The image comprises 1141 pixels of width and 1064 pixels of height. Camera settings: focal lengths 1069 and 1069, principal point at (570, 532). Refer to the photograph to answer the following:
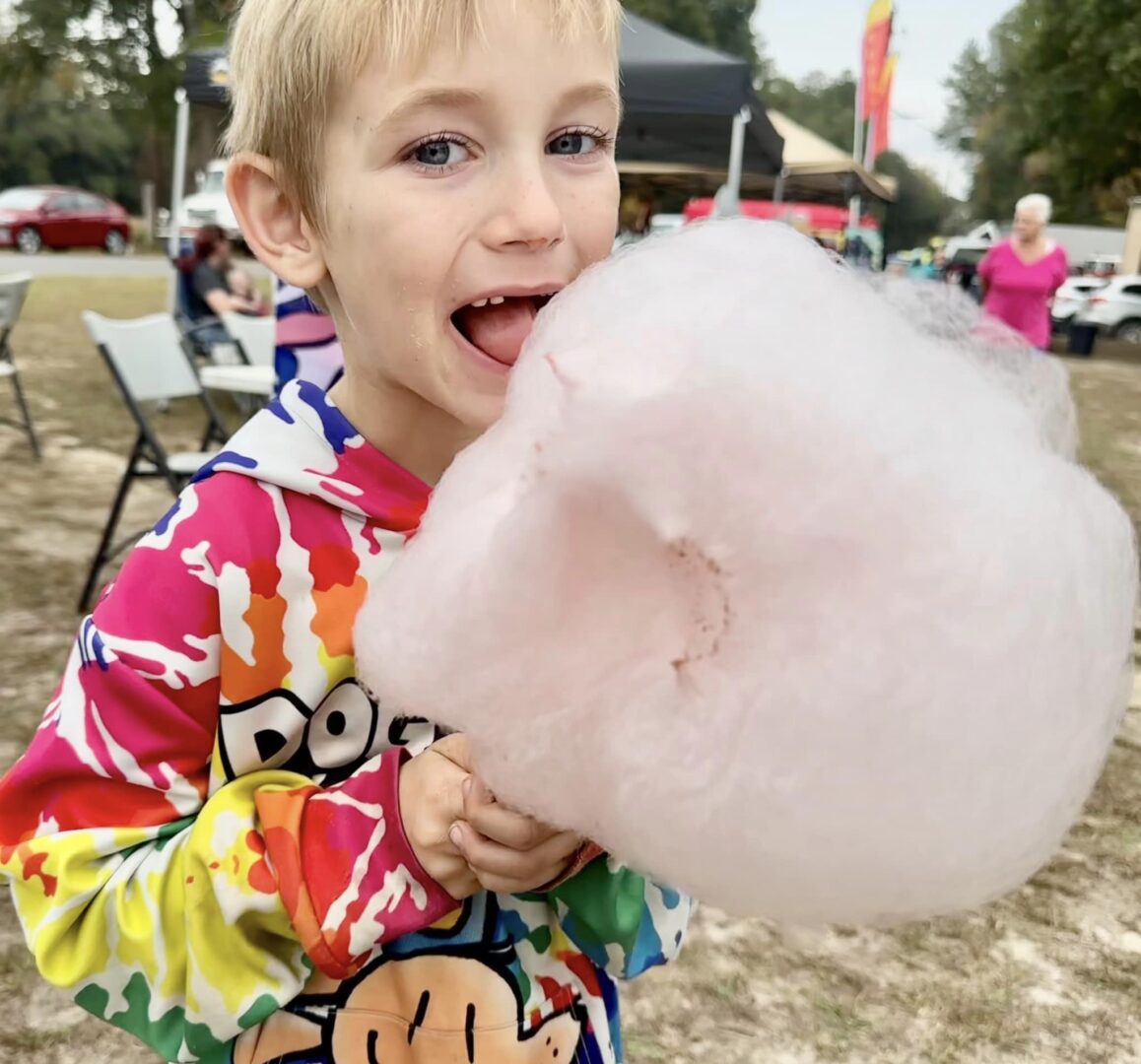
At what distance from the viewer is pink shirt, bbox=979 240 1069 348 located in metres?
7.32

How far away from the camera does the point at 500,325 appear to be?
2.82 ft

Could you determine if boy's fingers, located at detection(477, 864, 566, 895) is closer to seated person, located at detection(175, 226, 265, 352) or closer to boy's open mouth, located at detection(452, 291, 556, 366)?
boy's open mouth, located at detection(452, 291, 556, 366)

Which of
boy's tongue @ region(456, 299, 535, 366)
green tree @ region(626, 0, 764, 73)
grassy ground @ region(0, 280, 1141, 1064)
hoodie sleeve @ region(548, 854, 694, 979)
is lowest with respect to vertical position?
grassy ground @ region(0, 280, 1141, 1064)

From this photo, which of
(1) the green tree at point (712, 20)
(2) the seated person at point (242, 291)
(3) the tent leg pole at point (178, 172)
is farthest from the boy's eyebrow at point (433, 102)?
(1) the green tree at point (712, 20)

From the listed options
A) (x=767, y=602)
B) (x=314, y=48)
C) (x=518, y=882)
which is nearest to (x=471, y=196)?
(x=314, y=48)

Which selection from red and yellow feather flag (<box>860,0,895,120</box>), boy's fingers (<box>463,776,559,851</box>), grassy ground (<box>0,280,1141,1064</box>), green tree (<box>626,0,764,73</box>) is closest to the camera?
boy's fingers (<box>463,776,559,851</box>)

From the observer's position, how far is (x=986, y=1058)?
213cm

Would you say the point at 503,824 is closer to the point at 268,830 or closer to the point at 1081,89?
the point at 268,830

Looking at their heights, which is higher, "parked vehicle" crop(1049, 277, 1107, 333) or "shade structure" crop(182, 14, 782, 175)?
"shade structure" crop(182, 14, 782, 175)

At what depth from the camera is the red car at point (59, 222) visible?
21516 mm

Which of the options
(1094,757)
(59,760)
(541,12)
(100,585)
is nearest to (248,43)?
(541,12)

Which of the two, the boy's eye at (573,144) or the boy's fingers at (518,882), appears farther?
the boy's eye at (573,144)

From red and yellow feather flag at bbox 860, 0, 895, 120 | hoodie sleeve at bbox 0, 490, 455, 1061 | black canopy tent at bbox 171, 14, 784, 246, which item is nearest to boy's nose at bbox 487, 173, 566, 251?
hoodie sleeve at bbox 0, 490, 455, 1061

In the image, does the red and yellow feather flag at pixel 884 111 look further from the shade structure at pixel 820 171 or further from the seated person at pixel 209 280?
the seated person at pixel 209 280
